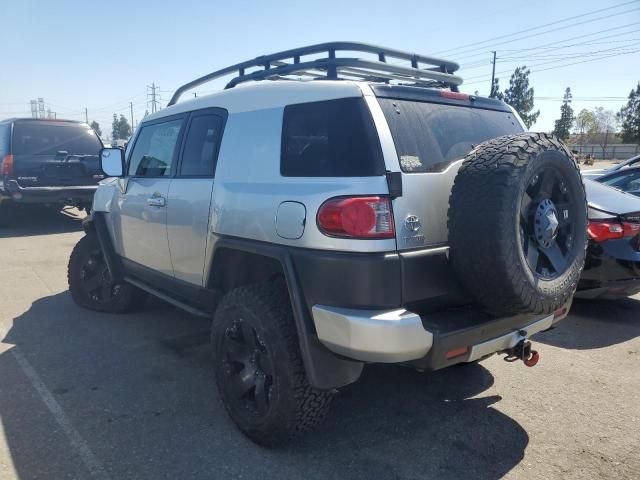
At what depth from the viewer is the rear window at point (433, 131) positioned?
2.58 meters

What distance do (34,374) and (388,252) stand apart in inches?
113

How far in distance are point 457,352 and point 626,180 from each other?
5.74 metres

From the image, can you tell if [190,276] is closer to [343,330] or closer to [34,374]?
[34,374]

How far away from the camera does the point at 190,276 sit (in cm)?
356

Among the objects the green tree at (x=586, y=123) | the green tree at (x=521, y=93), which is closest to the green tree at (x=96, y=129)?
the green tree at (x=521, y=93)

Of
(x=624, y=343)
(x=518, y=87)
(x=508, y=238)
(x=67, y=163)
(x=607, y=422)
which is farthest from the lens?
(x=518, y=87)

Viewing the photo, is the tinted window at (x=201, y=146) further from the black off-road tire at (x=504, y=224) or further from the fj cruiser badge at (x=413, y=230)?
the black off-road tire at (x=504, y=224)

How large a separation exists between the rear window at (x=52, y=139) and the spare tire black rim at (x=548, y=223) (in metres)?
9.60

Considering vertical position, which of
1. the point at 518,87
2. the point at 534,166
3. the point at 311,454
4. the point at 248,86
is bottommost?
the point at 311,454

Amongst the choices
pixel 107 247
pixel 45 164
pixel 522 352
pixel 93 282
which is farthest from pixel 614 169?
pixel 45 164

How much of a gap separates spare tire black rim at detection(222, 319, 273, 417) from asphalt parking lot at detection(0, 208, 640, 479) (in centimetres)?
25

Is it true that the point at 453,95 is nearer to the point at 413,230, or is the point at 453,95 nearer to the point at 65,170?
the point at 413,230

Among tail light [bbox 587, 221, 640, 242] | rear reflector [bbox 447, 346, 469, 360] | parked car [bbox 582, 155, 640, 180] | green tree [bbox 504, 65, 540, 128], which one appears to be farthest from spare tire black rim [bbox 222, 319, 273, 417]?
green tree [bbox 504, 65, 540, 128]

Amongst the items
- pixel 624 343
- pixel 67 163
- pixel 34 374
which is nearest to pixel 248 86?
pixel 34 374
